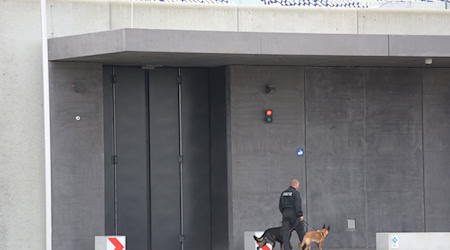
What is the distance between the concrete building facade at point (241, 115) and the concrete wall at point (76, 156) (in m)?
0.02

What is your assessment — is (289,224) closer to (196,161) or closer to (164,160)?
(196,161)

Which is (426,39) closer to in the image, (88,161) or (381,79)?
(381,79)

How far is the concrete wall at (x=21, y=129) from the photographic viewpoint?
1769 centimetres

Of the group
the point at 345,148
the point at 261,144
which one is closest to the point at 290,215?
the point at 261,144

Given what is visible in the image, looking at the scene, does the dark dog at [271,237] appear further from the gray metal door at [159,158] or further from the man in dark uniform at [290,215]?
the gray metal door at [159,158]

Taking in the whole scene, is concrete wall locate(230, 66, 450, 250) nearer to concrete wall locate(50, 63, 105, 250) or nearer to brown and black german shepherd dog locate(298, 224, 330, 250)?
brown and black german shepherd dog locate(298, 224, 330, 250)

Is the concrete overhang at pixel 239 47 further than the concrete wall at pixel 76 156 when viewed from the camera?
No

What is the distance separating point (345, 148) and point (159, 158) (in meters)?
3.96

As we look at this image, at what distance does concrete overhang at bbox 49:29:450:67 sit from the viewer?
16891mm

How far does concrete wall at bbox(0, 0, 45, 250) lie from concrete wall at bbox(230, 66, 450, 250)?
13.0ft

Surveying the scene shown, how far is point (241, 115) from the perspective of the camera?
19.4 meters

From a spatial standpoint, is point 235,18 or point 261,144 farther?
point 261,144

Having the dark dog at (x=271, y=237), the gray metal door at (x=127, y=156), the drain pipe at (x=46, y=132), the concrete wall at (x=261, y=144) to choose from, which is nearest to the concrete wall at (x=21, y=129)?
the drain pipe at (x=46, y=132)

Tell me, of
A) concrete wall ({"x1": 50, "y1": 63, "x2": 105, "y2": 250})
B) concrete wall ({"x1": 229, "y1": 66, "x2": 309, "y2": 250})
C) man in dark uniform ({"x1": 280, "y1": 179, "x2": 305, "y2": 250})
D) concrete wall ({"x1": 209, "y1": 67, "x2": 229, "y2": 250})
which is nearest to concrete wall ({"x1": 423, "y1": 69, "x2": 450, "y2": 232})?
concrete wall ({"x1": 229, "y1": 66, "x2": 309, "y2": 250})
